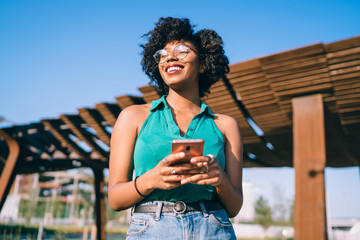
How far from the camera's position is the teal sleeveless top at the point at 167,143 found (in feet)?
5.06

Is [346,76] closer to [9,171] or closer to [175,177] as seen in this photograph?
[175,177]

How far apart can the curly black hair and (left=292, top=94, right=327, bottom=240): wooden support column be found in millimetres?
2928

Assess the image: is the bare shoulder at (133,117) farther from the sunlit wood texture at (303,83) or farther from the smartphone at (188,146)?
the sunlit wood texture at (303,83)

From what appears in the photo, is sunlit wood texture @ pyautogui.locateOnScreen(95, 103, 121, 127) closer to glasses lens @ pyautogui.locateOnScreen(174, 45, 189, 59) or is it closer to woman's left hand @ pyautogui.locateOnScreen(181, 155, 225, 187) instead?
glasses lens @ pyautogui.locateOnScreen(174, 45, 189, 59)

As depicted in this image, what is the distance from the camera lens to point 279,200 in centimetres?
4081

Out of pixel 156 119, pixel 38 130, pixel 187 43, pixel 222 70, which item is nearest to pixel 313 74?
pixel 222 70

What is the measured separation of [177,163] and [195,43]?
111cm

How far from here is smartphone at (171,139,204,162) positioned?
50.0 inches

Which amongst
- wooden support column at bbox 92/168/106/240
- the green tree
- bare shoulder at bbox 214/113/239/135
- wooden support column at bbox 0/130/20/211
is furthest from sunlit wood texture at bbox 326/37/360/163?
the green tree

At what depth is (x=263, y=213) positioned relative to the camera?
44062 millimetres

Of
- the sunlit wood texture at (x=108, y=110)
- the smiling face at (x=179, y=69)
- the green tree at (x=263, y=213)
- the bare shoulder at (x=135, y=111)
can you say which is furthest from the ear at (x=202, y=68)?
the green tree at (x=263, y=213)

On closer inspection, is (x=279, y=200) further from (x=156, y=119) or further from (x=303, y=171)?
(x=156, y=119)

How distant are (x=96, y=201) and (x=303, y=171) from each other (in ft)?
28.3

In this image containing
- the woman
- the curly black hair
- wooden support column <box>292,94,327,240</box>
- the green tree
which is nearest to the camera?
the woman
